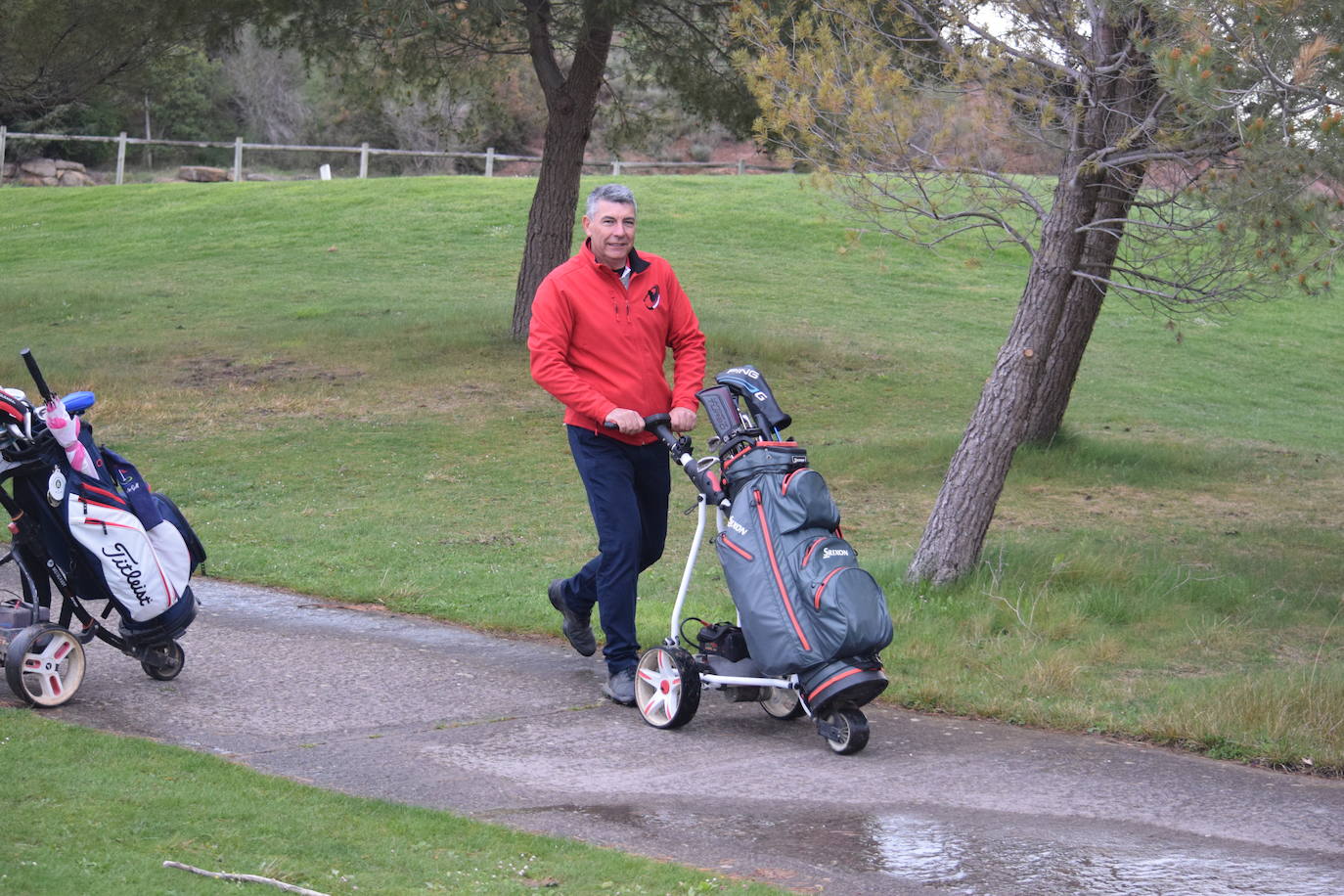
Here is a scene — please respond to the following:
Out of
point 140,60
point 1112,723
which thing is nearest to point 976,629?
point 1112,723

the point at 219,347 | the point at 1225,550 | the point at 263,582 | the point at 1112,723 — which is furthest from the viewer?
the point at 219,347

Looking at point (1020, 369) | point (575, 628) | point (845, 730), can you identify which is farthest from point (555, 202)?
point (845, 730)

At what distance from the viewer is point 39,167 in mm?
40531

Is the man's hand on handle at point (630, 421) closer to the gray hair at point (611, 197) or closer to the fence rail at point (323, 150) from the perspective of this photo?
the gray hair at point (611, 197)

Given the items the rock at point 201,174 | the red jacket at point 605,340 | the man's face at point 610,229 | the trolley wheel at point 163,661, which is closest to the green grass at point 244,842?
the trolley wheel at point 163,661

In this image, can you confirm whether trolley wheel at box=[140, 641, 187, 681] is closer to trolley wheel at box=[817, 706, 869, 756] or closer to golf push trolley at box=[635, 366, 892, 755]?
golf push trolley at box=[635, 366, 892, 755]

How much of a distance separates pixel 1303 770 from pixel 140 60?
1501 centimetres

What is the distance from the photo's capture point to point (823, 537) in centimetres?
555

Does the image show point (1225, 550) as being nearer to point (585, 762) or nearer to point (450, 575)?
point (450, 575)

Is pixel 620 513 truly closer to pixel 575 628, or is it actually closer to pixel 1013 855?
pixel 575 628

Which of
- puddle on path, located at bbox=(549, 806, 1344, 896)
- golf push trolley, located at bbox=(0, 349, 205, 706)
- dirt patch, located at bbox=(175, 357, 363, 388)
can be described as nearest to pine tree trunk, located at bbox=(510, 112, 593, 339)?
dirt patch, located at bbox=(175, 357, 363, 388)

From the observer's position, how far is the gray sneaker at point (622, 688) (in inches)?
239

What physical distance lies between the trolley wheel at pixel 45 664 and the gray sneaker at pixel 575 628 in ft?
6.71

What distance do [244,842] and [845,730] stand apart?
2.29m
